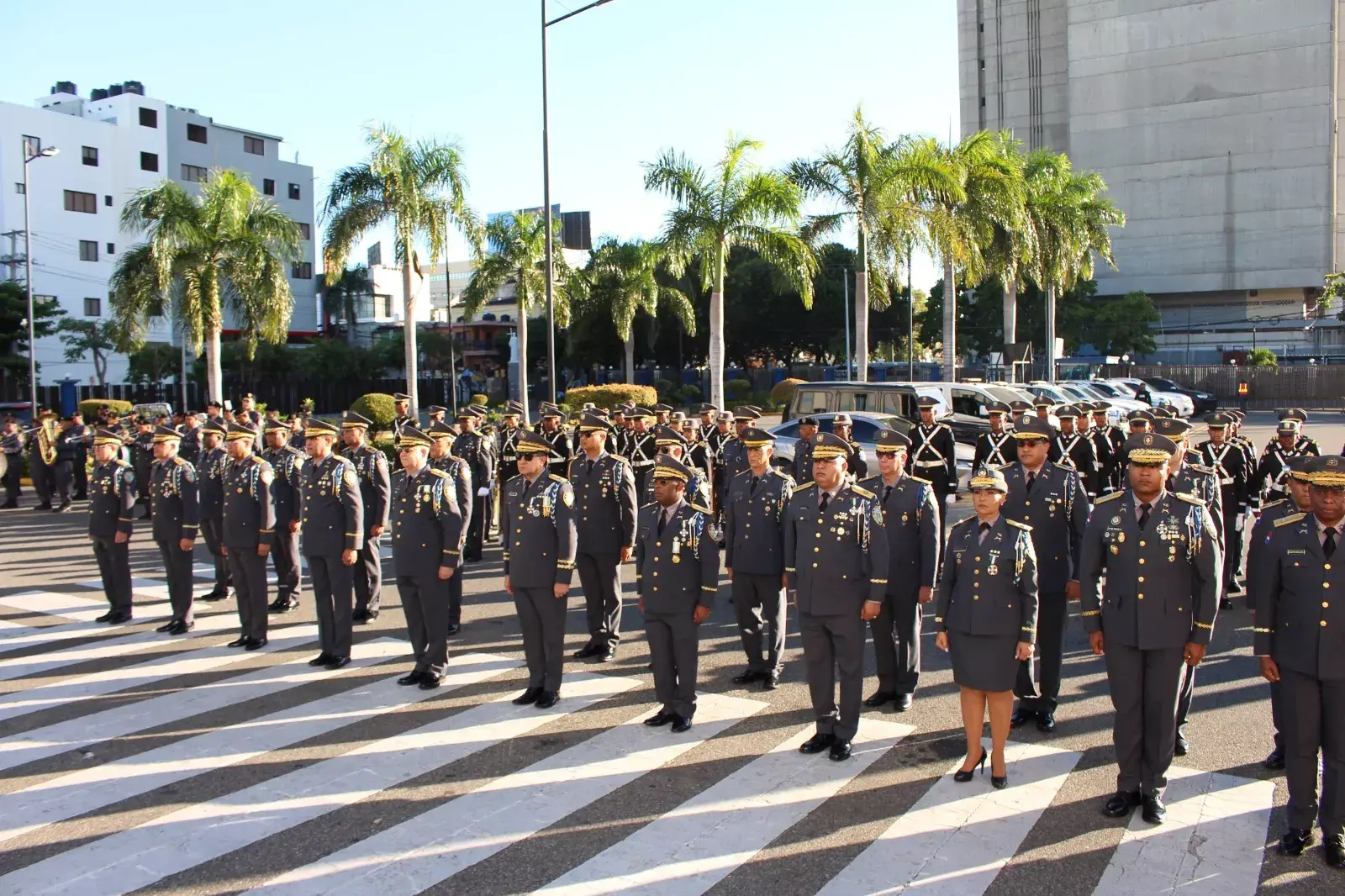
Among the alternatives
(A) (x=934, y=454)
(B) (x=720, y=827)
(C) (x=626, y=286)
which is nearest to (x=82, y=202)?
(C) (x=626, y=286)

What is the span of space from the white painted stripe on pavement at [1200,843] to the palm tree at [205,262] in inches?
1000

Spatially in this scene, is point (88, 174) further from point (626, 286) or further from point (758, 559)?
point (758, 559)

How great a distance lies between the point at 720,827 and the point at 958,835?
1.27 meters

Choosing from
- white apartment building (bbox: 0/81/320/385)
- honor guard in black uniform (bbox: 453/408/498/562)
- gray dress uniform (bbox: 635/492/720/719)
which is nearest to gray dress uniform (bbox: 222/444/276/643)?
honor guard in black uniform (bbox: 453/408/498/562)

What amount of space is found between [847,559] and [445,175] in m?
22.6

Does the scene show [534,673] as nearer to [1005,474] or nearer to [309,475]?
[309,475]

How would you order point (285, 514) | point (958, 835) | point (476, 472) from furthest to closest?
→ point (476, 472) < point (285, 514) < point (958, 835)

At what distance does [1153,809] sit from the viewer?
19.3 feet

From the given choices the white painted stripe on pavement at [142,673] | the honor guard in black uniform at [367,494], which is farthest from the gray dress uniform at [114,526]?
the honor guard in black uniform at [367,494]

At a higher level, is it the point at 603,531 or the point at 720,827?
the point at 603,531

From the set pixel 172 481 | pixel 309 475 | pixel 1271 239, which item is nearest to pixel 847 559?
pixel 309 475

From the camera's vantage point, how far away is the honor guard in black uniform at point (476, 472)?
46.1 feet

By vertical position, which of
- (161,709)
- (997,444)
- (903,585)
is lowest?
(161,709)

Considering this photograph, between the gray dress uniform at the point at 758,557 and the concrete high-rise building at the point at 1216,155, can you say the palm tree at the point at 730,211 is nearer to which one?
the gray dress uniform at the point at 758,557
